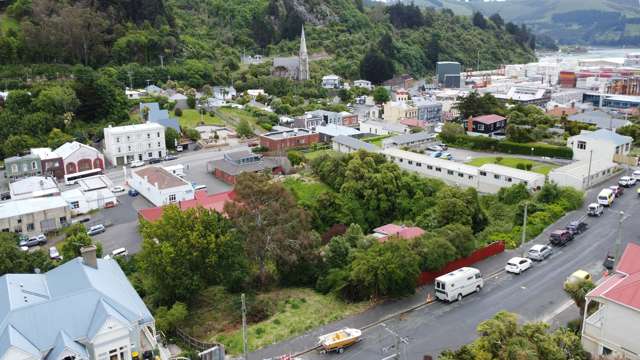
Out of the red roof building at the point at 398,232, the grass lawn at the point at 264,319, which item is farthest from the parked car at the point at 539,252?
the grass lawn at the point at 264,319

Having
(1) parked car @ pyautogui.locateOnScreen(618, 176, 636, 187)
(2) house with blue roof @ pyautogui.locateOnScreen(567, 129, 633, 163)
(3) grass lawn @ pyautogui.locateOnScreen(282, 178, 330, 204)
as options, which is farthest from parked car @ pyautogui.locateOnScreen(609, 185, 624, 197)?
(3) grass lawn @ pyautogui.locateOnScreen(282, 178, 330, 204)

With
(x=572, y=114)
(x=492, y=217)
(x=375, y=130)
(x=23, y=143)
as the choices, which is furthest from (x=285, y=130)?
(x=572, y=114)

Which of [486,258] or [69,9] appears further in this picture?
[69,9]

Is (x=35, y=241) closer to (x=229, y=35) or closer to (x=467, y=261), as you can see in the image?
(x=467, y=261)

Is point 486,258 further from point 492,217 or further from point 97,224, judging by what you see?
point 97,224

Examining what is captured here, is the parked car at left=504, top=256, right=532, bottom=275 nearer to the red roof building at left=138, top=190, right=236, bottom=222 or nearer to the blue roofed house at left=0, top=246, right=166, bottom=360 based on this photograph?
the blue roofed house at left=0, top=246, right=166, bottom=360

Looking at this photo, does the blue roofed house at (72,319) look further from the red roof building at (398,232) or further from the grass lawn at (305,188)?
the grass lawn at (305,188)
